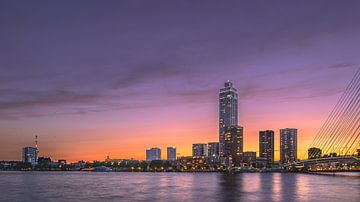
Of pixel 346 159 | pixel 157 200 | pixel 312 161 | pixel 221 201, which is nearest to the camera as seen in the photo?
pixel 221 201

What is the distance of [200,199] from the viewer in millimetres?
61281

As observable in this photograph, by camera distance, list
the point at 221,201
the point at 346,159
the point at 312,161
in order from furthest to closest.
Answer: the point at 312,161
the point at 346,159
the point at 221,201

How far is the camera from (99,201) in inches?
2306

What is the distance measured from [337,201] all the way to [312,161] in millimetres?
124298

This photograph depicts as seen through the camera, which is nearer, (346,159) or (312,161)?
(346,159)

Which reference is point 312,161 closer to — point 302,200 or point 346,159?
point 346,159

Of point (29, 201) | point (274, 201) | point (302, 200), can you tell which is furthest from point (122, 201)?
point (302, 200)

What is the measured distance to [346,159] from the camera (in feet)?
457

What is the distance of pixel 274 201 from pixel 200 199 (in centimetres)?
1003

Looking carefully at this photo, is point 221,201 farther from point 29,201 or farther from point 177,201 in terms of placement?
point 29,201

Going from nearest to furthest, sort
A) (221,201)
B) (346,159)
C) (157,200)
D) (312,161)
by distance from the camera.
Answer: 1. (221,201)
2. (157,200)
3. (346,159)
4. (312,161)

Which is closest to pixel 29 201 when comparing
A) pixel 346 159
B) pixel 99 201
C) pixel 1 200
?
pixel 1 200

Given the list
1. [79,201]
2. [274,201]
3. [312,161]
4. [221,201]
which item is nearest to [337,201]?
[274,201]

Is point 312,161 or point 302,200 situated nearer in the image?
point 302,200
